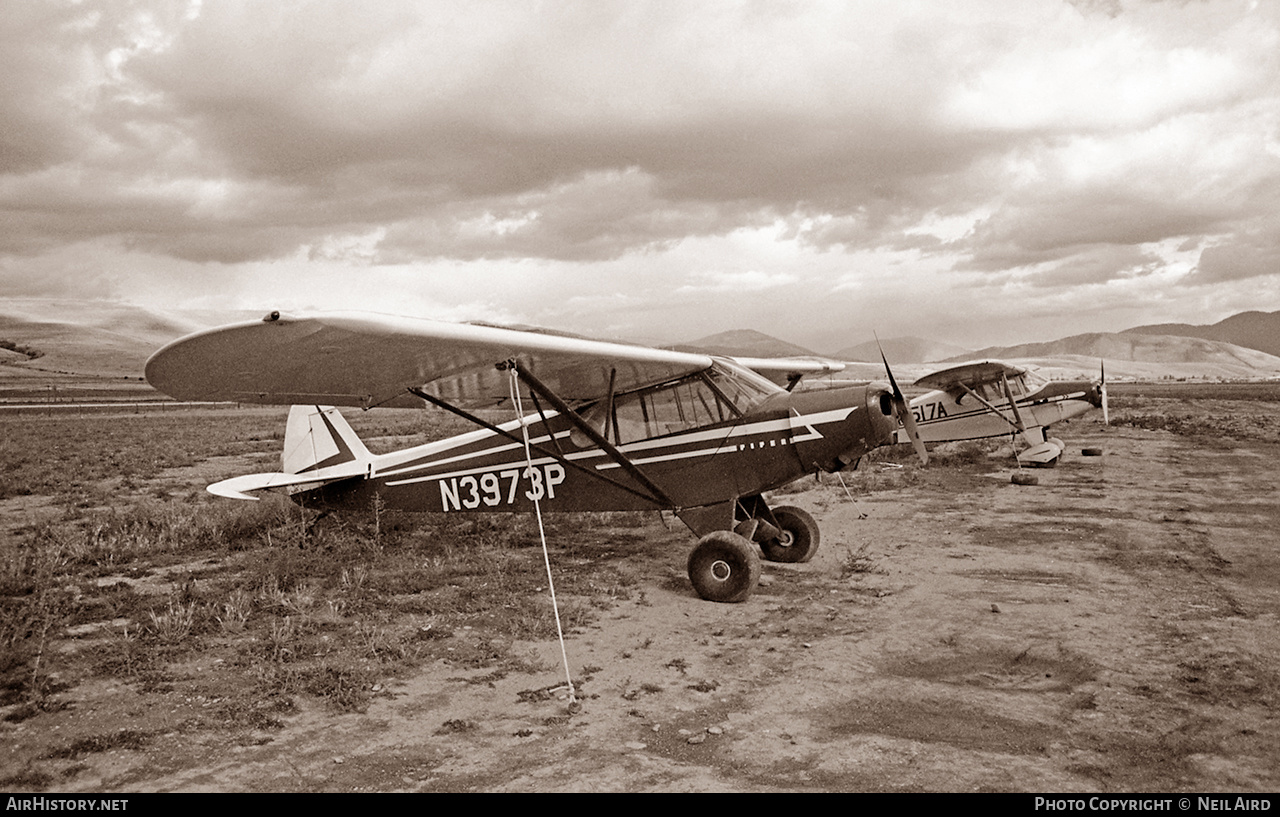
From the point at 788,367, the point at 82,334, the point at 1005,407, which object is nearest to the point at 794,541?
the point at 788,367

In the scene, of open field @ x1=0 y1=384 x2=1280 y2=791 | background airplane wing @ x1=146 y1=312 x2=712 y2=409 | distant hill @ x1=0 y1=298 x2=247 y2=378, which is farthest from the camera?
distant hill @ x1=0 y1=298 x2=247 y2=378

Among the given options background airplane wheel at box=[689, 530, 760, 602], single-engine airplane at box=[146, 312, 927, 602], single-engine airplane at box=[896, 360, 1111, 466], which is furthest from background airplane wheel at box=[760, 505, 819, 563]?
single-engine airplane at box=[896, 360, 1111, 466]

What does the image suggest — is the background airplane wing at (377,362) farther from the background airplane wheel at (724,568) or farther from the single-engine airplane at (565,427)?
the background airplane wheel at (724,568)

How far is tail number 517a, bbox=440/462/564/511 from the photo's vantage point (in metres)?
8.93

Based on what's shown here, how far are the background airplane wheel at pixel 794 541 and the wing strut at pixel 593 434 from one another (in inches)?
57.8

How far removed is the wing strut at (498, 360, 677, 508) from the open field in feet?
3.37

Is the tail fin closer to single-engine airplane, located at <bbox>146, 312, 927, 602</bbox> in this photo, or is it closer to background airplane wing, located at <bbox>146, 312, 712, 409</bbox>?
single-engine airplane, located at <bbox>146, 312, 927, 602</bbox>

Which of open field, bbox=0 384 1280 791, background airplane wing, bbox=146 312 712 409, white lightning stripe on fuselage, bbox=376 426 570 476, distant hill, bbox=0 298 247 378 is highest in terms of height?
distant hill, bbox=0 298 247 378

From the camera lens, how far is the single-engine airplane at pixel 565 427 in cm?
603

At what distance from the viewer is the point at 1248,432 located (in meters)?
26.4

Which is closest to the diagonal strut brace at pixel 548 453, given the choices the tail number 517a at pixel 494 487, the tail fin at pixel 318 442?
the tail number 517a at pixel 494 487

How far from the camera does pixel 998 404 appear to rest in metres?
18.4

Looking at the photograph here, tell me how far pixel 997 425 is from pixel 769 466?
12576mm

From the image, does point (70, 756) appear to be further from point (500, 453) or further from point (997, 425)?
point (997, 425)
